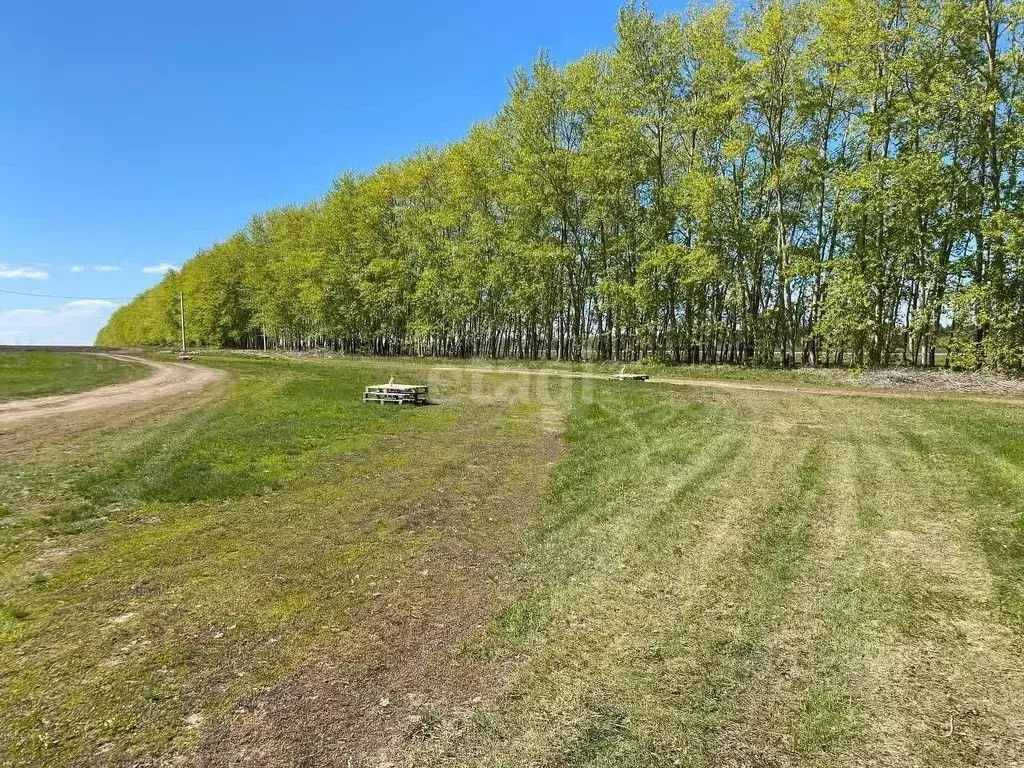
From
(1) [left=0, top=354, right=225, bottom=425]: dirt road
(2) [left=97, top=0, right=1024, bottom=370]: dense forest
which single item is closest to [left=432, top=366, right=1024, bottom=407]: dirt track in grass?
(2) [left=97, top=0, right=1024, bottom=370]: dense forest

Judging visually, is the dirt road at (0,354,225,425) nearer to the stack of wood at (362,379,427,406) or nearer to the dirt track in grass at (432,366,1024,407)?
the stack of wood at (362,379,427,406)

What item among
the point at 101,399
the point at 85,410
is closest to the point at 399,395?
the point at 85,410

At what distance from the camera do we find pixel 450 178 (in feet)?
125

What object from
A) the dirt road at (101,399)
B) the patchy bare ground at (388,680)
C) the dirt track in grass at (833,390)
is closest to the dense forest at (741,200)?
the dirt track in grass at (833,390)

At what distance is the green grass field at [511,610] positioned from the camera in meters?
2.96

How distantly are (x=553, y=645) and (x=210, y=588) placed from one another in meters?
2.73

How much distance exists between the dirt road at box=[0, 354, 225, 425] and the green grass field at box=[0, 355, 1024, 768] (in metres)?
6.08

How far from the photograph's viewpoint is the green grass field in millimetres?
2959

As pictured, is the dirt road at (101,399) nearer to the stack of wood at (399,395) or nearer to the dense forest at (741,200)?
the stack of wood at (399,395)

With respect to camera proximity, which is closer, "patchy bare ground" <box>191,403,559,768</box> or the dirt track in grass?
"patchy bare ground" <box>191,403,559,768</box>

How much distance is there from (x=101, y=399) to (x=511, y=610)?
16829 millimetres

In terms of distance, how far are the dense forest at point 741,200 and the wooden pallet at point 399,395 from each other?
16418 millimetres

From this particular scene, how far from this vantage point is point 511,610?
4273 mm

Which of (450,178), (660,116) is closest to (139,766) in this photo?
(660,116)
